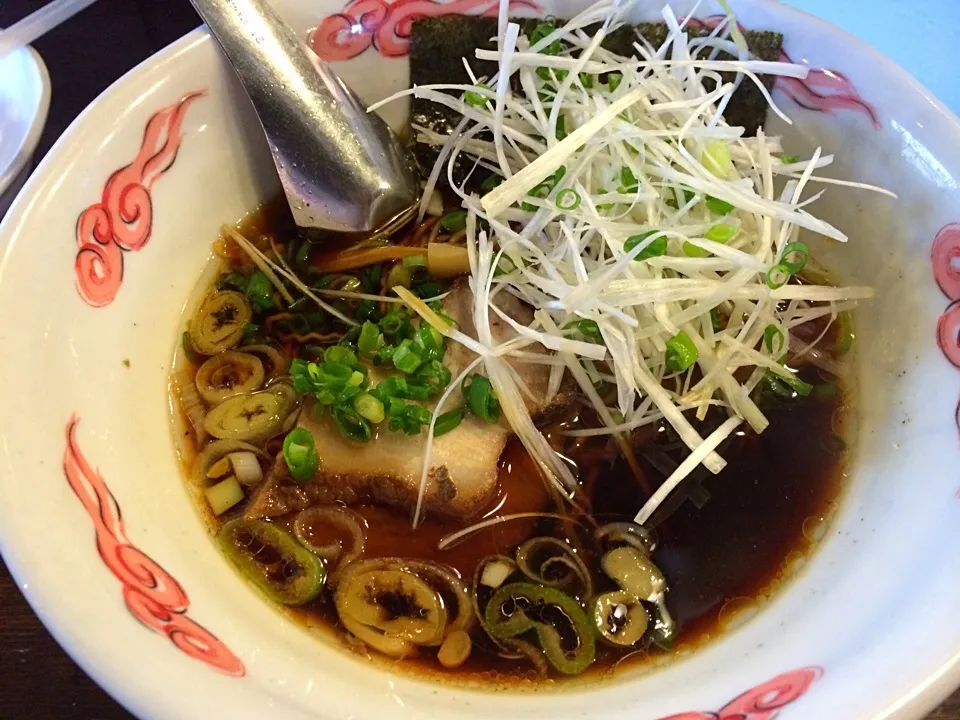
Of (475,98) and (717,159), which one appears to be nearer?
(717,159)

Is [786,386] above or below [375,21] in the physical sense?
below

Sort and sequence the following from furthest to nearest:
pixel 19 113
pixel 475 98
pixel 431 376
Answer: pixel 19 113 < pixel 475 98 < pixel 431 376

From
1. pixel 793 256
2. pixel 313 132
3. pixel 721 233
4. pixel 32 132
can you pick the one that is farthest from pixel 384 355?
pixel 32 132

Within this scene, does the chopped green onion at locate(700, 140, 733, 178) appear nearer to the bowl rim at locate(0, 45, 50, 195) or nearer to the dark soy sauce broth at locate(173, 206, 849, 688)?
the dark soy sauce broth at locate(173, 206, 849, 688)

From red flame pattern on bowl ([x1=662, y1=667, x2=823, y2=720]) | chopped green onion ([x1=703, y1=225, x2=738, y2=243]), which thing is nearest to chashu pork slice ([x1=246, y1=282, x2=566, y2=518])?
chopped green onion ([x1=703, y1=225, x2=738, y2=243])

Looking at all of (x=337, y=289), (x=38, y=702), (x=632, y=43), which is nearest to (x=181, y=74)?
(x=337, y=289)

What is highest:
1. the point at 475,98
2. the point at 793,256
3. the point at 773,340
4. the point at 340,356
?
the point at 475,98

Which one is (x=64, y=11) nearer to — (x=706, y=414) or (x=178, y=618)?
(x=178, y=618)

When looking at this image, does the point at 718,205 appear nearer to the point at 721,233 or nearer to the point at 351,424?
the point at 721,233
